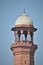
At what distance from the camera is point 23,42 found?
1884 inches

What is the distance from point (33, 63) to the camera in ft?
159

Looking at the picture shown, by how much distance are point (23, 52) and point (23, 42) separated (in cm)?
112

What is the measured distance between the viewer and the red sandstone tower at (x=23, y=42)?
4762 cm

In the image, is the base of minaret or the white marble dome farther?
the white marble dome

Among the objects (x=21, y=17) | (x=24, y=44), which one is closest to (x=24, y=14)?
(x=21, y=17)

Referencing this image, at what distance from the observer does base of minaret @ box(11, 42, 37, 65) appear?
4756 centimetres

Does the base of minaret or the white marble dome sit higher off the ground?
the white marble dome

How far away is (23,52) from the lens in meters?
47.6

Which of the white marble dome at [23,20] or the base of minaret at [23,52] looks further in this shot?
the white marble dome at [23,20]

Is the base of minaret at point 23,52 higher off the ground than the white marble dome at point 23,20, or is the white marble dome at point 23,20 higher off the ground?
the white marble dome at point 23,20

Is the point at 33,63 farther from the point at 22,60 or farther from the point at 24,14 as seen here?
the point at 24,14

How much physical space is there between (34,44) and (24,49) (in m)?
1.42

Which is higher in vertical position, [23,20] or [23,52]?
[23,20]

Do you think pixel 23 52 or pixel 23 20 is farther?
pixel 23 20
